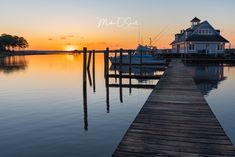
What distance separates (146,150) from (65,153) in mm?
4081

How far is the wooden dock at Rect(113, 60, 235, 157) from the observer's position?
6602mm

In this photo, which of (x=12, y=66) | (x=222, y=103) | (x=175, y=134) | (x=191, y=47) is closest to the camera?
(x=175, y=134)

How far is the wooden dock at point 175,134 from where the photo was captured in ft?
21.7

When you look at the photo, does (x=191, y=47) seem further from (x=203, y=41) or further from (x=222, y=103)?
(x=222, y=103)

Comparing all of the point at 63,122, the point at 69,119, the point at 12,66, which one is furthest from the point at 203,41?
the point at 63,122

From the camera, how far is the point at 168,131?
8148 mm

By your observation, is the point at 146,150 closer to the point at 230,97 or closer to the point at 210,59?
the point at 230,97

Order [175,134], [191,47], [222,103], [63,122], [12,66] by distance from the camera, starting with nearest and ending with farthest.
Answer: [175,134]
[63,122]
[222,103]
[12,66]
[191,47]

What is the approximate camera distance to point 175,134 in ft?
25.8

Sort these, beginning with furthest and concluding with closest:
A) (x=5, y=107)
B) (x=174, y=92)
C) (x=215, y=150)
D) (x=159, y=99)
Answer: (x=5, y=107)
(x=174, y=92)
(x=159, y=99)
(x=215, y=150)

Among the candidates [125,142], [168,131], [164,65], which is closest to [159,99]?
[168,131]

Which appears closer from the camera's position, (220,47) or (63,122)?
(63,122)

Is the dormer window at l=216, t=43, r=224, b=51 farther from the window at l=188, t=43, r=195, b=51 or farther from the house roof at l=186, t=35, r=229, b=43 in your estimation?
the window at l=188, t=43, r=195, b=51

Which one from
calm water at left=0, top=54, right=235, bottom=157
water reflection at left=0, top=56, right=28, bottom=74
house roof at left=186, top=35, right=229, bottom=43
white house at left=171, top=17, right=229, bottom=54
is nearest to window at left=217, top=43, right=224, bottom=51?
white house at left=171, top=17, right=229, bottom=54
